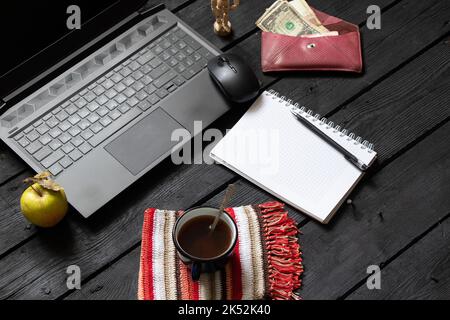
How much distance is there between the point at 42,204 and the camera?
40.5 inches

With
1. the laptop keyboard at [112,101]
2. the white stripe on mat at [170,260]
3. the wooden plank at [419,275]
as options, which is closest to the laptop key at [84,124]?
the laptop keyboard at [112,101]

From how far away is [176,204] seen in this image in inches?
43.3

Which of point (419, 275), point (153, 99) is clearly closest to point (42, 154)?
point (153, 99)

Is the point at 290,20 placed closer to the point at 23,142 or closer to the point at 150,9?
the point at 150,9

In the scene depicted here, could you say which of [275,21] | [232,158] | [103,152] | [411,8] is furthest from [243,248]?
[411,8]

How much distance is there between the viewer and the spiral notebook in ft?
3.56

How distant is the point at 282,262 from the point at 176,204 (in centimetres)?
21

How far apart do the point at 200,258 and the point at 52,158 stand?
34 centimetres

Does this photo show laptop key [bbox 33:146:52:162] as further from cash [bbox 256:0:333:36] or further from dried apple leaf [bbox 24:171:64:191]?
cash [bbox 256:0:333:36]

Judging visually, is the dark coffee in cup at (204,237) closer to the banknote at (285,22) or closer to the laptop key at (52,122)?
the laptop key at (52,122)

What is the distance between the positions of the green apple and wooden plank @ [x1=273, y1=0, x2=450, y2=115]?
0.46 metres

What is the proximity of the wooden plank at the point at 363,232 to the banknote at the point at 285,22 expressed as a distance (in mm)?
342

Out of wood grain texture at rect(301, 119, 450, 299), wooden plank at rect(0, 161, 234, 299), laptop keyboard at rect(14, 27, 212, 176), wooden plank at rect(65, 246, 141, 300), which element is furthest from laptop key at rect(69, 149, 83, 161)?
wood grain texture at rect(301, 119, 450, 299)

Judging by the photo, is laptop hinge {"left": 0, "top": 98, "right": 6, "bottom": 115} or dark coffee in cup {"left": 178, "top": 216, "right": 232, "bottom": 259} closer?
dark coffee in cup {"left": 178, "top": 216, "right": 232, "bottom": 259}
